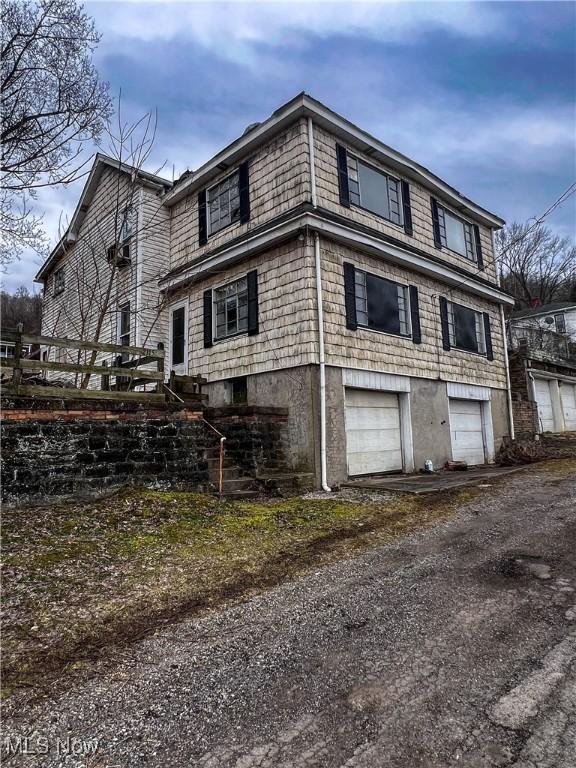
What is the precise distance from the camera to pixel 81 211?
53.9 ft

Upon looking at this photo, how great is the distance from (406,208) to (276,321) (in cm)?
529

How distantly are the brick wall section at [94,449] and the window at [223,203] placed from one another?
6.27 meters

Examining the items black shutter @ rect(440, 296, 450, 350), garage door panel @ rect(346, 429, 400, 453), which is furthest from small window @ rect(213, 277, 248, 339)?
black shutter @ rect(440, 296, 450, 350)

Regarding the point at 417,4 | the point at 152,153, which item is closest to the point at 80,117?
the point at 152,153

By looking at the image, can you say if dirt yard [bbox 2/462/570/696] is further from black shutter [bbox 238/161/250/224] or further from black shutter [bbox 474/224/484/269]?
black shutter [bbox 474/224/484/269]

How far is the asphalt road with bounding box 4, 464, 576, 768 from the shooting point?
1.88m

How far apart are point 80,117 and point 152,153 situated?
2572 millimetres

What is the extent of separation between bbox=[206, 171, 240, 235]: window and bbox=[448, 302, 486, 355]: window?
21.5 feet

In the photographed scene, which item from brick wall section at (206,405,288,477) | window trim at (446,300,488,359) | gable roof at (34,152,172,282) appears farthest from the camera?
→ gable roof at (34,152,172,282)

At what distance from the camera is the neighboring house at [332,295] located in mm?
9414

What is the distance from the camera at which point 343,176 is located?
10.5 m

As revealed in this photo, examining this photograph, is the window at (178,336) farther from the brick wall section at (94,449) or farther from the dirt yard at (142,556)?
the dirt yard at (142,556)

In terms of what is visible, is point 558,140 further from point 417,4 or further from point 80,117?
point 80,117

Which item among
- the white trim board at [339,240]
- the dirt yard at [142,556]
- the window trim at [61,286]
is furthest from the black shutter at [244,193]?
the window trim at [61,286]
